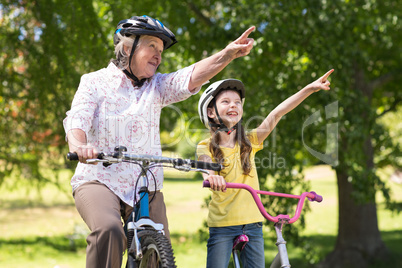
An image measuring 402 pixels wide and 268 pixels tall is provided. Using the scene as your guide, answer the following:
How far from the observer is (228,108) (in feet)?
11.4

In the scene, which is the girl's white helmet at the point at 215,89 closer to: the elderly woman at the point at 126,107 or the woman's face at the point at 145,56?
the elderly woman at the point at 126,107

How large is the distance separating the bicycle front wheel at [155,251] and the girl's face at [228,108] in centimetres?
117

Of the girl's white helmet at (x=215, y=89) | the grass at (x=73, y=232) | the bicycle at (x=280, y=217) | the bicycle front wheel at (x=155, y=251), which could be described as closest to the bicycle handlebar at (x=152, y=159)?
the bicycle at (x=280, y=217)

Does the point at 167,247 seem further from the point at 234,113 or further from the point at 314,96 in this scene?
the point at 314,96

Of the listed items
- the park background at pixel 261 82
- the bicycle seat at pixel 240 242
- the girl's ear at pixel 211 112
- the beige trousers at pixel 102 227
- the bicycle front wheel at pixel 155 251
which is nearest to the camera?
the bicycle front wheel at pixel 155 251

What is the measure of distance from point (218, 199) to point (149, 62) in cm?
108

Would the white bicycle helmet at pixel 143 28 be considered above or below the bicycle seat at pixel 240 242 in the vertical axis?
above

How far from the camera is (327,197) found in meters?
18.5

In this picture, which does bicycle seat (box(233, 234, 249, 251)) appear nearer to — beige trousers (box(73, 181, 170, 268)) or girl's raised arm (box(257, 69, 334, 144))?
girl's raised arm (box(257, 69, 334, 144))

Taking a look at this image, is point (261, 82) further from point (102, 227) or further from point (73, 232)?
point (73, 232)

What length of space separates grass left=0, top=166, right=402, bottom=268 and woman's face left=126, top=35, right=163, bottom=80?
A: 3596mm

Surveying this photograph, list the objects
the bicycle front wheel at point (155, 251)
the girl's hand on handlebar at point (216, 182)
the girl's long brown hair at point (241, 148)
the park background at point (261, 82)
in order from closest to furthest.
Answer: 1. the bicycle front wheel at point (155, 251)
2. the girl's hand on handlebar at point (216, 182)
3. the girl's long brown hair at point (241, 148)
4. the park background at point (261, 82)

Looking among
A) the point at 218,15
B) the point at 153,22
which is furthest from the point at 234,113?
the point at 218,15

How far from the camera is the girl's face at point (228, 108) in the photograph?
3.46 metres
